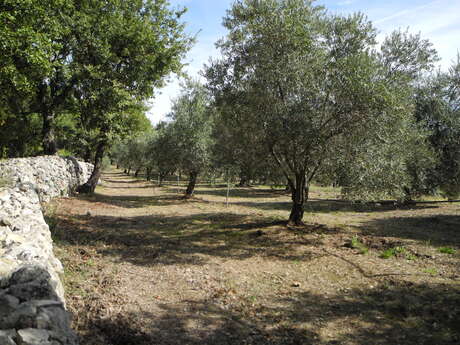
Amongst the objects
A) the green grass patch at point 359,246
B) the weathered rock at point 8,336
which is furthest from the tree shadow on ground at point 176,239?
the weathered rock at point 8,336

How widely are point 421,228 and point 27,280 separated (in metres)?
19.4

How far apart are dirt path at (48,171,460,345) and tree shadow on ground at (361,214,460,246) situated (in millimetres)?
141

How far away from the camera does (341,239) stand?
14500mm

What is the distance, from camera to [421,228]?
57.7 ft

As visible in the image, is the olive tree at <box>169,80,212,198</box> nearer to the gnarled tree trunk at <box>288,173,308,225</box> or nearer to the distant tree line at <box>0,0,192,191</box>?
the distant tree line at <box>0,0,192,191</box>

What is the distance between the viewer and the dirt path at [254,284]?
21.3 feet

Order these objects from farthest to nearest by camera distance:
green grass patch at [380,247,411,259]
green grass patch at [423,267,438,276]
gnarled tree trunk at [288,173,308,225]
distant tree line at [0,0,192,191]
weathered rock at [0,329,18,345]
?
distant tree line at [0,0,192,191], gnarled tree trunk at [288,173,308,225], green grass patch at [380,247,411,259], green grass patch at [423,267,438,276], weathered rock at [0,329,18,345]

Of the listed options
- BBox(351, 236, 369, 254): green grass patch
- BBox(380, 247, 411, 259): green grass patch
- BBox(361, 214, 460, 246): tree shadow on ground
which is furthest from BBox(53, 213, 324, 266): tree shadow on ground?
BBox(361, 214, 460, 246): tree shadow on ground

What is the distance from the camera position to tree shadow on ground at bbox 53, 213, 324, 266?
11.5m

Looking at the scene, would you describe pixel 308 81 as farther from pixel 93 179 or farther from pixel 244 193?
pixel 244 193

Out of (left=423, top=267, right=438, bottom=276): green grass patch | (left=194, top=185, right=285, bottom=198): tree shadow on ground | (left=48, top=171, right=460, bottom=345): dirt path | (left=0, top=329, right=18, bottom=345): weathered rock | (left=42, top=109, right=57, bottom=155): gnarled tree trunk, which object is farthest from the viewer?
(left=194, top=185, right=285, bottom=198): tree shadow on ground

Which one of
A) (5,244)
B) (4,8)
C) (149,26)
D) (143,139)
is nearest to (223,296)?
(5,244)

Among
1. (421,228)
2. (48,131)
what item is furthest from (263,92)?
(48,131)

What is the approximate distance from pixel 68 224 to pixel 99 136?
13.3 metres
